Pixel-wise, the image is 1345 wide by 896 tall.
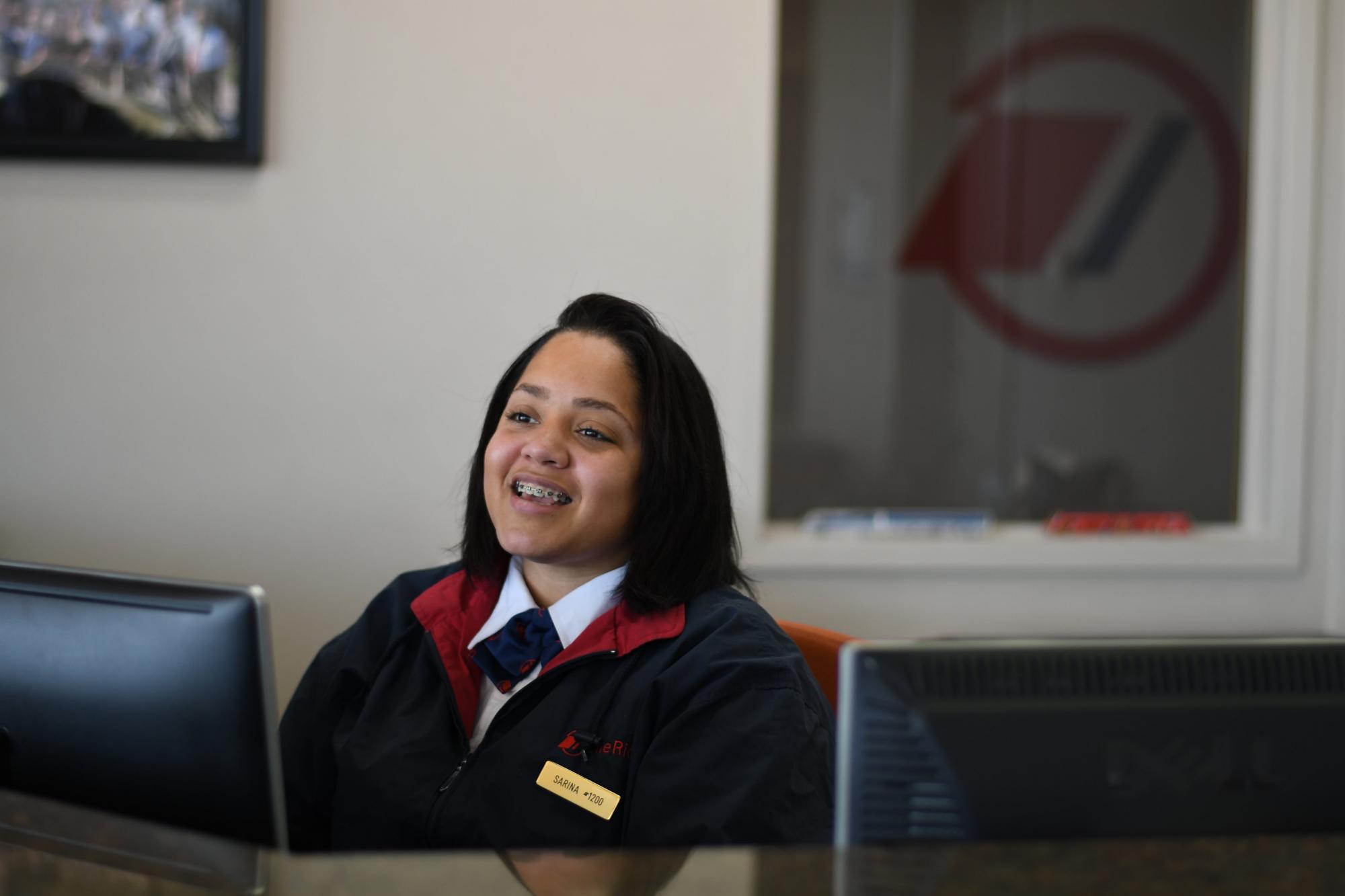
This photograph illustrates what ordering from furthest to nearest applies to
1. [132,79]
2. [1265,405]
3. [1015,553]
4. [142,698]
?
[1265,405], [1015,553], [132,79], [142,698]

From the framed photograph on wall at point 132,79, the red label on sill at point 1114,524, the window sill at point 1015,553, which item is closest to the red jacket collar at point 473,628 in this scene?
the window sill at point 1015,553

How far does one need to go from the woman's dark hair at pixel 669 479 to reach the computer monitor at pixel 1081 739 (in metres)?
0.72

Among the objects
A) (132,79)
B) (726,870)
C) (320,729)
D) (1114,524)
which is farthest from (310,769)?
(1114,524)

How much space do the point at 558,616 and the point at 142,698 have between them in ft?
2.03

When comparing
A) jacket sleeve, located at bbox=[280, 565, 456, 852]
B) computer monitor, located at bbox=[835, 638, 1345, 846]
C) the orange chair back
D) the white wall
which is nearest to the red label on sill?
the white wall

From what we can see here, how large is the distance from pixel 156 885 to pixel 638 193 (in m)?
1.97

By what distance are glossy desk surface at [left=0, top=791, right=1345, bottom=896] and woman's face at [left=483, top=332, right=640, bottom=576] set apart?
72cm

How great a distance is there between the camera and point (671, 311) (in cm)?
252

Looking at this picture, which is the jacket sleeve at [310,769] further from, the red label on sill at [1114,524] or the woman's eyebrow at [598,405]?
the red label on sill at [1114,524]

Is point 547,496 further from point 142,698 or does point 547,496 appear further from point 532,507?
point 142,698

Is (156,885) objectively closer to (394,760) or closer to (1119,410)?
(394,760)

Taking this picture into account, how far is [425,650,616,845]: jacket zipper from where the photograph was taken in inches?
51.1

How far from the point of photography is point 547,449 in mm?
1478

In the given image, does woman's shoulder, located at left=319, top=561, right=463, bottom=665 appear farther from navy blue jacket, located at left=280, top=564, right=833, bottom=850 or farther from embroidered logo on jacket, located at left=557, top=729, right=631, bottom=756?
embroidered logo on jacket, located at left=557, top=729, right=631, bottom=756
